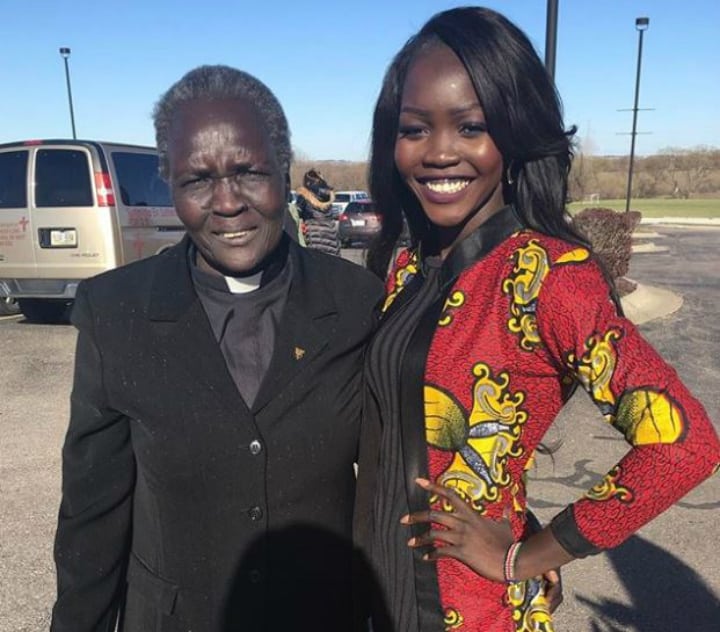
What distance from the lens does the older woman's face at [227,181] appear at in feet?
5.05

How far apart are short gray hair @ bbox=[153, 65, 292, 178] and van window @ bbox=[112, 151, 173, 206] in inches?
282

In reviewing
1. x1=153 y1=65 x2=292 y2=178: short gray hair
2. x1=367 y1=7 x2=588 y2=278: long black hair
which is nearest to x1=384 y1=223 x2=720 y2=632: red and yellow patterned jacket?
x1=367 y1=7 x2=588 y2=278: long black hair

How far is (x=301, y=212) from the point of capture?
11172mm

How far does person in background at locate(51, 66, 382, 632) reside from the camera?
1.55m

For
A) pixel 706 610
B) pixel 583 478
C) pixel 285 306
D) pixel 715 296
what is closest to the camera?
pixel 285 306

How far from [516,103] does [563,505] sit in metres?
3.29

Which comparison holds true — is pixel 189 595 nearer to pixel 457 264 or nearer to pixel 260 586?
pixel 260 586

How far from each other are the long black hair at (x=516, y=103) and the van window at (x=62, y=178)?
7.39m

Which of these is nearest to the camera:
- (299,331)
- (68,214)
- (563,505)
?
(299,331)

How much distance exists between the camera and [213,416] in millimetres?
1531

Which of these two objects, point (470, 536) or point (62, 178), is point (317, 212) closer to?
point (62, 178)

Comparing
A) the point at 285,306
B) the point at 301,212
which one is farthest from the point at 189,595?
the point at 301,212

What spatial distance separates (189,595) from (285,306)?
700 mm

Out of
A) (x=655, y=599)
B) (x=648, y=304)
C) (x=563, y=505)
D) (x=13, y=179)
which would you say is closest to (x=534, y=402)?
(x=655, y=599)
